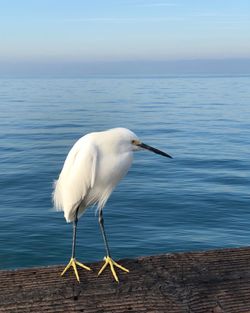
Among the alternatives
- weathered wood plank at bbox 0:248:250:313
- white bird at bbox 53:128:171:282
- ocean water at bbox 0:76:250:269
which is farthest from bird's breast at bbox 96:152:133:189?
ocean water at bbox 0:76:250:269

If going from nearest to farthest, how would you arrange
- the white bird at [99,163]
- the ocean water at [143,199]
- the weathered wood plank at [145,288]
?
the weathered wood plank at [145,288], the white bird at [99,163], the ocean water at [143,199]

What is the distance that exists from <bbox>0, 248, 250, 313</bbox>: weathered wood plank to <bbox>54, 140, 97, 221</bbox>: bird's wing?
0.81 meters

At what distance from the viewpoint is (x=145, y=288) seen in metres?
3.96

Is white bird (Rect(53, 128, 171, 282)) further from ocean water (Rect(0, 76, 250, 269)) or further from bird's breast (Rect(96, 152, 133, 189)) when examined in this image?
ocean water (Rect(0, 76, 250, 269))

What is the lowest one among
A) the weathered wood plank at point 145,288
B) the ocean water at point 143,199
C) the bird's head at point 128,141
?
the ocean water at point 143,199

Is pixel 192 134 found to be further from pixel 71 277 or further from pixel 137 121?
pixel 71 277

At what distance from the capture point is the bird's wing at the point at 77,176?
4539 millimetres

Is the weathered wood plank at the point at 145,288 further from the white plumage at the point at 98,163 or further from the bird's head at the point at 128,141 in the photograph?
the bird's head at the point at 128,141

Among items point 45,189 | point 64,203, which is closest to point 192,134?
point 45,189

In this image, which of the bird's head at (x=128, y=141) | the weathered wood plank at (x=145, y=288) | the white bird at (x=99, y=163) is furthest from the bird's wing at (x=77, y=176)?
the weathered wood plank at (x=145, y=288)

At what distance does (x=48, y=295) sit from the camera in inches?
148

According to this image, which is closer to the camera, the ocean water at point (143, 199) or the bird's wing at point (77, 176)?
the bird's wing at point (77, 176)

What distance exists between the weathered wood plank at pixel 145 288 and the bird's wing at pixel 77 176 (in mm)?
814

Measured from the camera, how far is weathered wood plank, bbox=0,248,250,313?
12.1 feet
